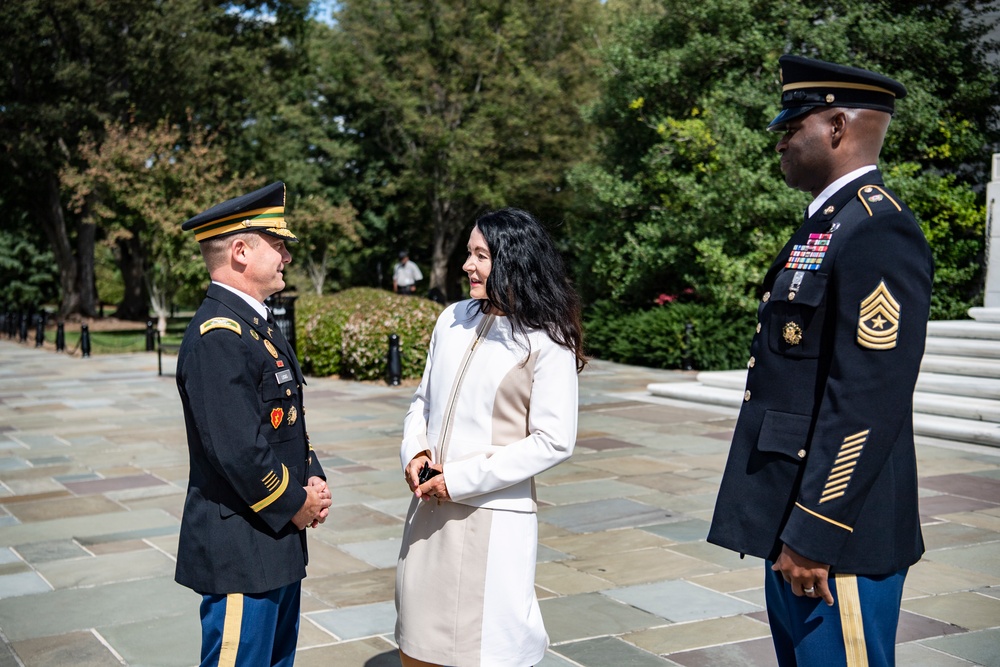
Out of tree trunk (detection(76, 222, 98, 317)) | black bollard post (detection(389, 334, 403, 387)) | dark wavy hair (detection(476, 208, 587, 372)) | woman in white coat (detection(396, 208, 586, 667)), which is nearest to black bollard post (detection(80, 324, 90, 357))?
black bollard post (detection(389, 334, 403, 387))

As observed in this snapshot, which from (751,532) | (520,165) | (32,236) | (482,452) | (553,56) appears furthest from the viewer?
(32,236)

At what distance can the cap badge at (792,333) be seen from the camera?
2.62 meters

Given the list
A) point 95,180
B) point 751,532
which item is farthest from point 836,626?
point 95,180

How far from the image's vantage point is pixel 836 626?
8.24 ft

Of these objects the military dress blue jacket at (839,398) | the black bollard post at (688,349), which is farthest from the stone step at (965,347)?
the military dress blue jacket at (839,398)

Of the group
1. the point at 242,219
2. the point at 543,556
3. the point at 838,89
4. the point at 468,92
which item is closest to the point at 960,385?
the point at 543,556

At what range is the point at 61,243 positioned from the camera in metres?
33.8

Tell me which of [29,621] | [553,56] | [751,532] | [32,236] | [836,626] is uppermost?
[553,56]

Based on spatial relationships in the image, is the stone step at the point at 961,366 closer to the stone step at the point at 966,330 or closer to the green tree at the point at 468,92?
the stone step at the point at 966,330

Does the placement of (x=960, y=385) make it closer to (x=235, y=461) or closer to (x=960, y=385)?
(x=960, y=385)

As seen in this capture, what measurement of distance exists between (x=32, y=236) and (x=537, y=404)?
1768 inches

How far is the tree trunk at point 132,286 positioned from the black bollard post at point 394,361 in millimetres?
23914

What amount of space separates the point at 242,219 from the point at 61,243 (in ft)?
110

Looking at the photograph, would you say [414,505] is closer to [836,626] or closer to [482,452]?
[482,452]
